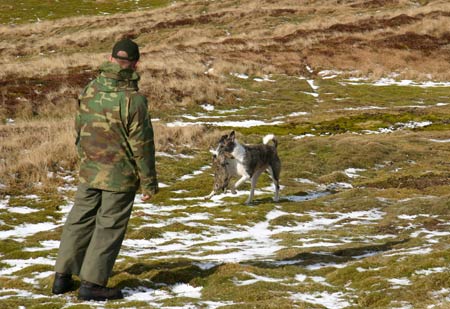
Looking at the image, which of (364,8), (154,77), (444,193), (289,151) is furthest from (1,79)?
(364,8)

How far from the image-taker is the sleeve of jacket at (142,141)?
876cm

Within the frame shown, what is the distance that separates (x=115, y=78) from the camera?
29.2ft

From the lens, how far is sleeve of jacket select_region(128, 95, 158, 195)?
876 centimetres

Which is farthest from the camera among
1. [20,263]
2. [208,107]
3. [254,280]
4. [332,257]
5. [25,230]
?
[208,107]

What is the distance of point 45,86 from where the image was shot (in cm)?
4281

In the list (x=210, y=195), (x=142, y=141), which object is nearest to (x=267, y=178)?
(x=210, y=195)

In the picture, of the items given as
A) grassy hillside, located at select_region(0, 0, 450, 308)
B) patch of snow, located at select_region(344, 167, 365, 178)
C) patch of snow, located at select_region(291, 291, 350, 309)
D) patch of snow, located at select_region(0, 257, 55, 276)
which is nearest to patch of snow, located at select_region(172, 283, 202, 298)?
grassy hillside, located at select_region(0, 0, 450, 308)

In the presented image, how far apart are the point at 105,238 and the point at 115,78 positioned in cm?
260

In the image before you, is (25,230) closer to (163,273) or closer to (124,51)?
(163,273)

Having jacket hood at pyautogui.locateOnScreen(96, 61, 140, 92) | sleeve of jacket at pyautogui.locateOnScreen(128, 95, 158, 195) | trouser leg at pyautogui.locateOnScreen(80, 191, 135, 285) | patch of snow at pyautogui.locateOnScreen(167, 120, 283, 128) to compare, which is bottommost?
patch of snow at pyautogui.locateOnScreen(167, 120, 283, 128)

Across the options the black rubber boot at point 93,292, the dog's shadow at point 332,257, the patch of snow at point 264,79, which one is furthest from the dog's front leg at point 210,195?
the patch of snow at point 264,79

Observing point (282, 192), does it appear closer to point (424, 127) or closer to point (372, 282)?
point (372, 282)

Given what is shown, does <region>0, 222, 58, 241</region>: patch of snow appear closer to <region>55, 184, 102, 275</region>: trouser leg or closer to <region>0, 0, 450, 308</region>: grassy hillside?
<region>0, 0, 450, 308</region>: grassy hillside

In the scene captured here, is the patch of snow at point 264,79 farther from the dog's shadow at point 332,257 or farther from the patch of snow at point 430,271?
the patch of snow at point 430,271
